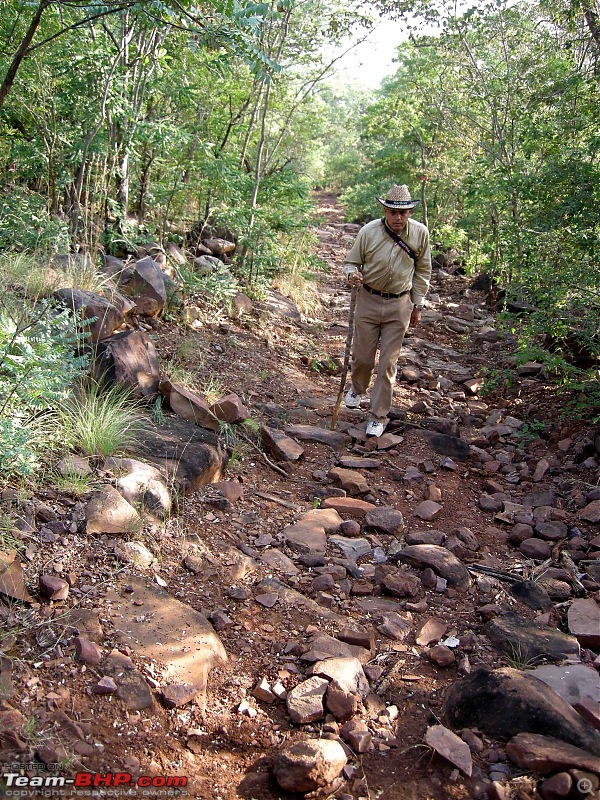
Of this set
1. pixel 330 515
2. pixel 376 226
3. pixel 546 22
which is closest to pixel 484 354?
pixel 376 226

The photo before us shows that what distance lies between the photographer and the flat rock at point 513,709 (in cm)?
255

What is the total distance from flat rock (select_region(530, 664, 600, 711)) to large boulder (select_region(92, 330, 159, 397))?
309cm

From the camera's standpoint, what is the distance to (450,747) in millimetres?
2547

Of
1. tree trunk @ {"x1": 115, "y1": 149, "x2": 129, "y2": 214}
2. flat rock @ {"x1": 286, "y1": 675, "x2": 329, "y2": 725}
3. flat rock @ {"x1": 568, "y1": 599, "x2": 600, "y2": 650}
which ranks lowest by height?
flat rock @ {"x1": 286, "y1": 675, "x2": 329, "y2": 725}

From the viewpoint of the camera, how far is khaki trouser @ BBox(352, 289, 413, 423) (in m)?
5.98

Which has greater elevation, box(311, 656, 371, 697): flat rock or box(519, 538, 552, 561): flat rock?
box(519, 538, 552, 561): flat rock

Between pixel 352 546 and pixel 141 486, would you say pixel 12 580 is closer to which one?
pixel 141 486

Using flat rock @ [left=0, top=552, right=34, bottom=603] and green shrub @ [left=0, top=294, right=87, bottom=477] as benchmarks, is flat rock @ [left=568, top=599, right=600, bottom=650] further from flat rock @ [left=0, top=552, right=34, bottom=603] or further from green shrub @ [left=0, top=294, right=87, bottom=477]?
green shrub @ [left=0, top=294, right=87, bottom=477]

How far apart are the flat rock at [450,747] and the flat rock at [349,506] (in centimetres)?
204

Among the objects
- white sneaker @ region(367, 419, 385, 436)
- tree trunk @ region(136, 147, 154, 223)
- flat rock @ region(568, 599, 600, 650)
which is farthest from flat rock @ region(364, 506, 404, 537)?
tree trunk @ region(136, 147, 154, 223)

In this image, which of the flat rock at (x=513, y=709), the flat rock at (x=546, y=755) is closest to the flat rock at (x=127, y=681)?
the flat rock at (x=513, y=709)

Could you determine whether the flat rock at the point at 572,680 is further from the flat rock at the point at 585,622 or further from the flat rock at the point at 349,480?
the flat rock at the point at 349,480

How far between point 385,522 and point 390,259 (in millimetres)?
2377

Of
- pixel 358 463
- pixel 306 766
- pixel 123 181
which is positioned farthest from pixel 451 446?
pixel 123 181
